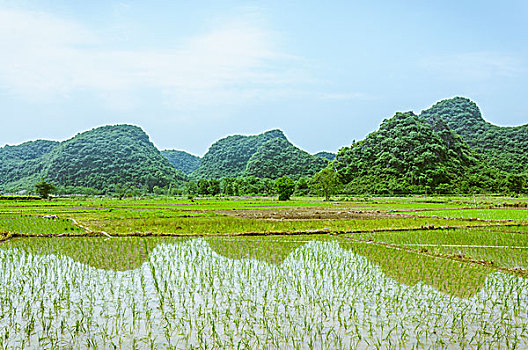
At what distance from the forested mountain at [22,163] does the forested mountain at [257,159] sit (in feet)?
130

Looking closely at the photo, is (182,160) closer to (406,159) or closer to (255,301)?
(406,159)

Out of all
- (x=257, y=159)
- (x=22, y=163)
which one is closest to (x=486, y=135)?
(x=257, y=159)

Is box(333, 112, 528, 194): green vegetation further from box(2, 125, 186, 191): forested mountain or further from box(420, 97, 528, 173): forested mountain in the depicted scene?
box(2, 125, 186, 191): forested mountain

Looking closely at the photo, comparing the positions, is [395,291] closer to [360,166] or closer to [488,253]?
[488,253]

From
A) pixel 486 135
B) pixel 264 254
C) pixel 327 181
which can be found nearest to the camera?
pixel 264 254

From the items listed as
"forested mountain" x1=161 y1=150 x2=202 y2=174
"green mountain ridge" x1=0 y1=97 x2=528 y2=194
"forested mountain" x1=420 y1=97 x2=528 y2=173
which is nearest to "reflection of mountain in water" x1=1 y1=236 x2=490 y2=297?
"green mountain ridge" x1=0 y1=97 x2=528 y2=194

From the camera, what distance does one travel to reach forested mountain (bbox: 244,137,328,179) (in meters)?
91.1

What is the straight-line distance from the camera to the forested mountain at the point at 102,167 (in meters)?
79.4

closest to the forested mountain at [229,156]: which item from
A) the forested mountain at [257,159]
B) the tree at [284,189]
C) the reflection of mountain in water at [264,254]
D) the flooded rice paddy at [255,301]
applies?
the forested mountain at [257,159]

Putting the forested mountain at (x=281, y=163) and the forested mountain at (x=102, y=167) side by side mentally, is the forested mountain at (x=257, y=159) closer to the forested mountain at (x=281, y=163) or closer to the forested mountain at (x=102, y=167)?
the forested mountain at (x=281, y=163)

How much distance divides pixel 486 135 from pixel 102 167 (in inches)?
3234

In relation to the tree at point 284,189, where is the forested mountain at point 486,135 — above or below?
above

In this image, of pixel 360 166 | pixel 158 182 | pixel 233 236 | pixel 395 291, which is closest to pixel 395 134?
pixel 360 166

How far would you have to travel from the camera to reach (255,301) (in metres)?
5.48
